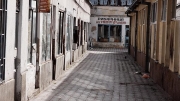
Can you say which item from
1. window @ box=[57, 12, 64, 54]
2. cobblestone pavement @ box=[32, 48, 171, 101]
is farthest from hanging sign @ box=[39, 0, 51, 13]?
window @ box=[57, 12, 64, 54]

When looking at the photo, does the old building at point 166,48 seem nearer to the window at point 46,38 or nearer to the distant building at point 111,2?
the window at point 46,38

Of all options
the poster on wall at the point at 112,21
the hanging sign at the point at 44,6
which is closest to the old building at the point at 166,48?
the hanging sign at the point at 44,6

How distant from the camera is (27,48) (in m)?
9.38

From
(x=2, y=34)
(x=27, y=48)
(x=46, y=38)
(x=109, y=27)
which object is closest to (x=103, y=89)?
(x=46, y=38)

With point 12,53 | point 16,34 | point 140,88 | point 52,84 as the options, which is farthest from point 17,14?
point 140,88

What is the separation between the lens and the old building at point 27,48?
7352mm

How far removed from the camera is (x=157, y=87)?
12.4 meters

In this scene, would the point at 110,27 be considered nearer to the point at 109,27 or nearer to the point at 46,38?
the point at 109,27

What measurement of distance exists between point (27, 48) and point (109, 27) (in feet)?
92.1

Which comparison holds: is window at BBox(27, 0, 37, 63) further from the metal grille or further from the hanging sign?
the metal grille

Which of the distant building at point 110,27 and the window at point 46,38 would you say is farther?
the distant building at point 110,27

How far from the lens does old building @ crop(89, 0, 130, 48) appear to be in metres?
37.0

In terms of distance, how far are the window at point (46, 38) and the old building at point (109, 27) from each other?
79.7 feet

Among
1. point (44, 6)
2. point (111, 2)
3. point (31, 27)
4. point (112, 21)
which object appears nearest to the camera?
point (31, 27)
